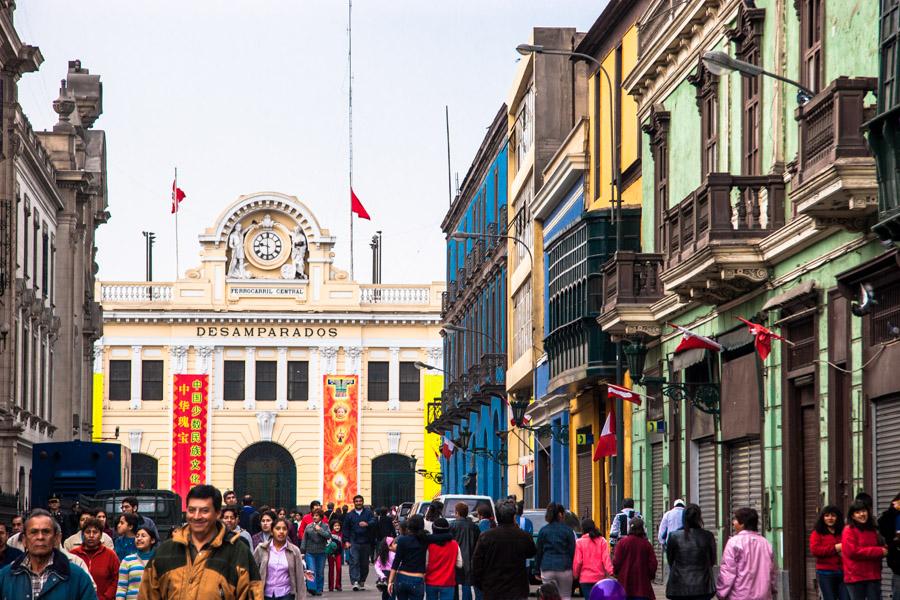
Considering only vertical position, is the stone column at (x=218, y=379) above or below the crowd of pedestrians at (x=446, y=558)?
above

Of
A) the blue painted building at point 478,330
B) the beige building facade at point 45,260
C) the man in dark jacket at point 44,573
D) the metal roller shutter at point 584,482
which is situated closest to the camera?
the man in dark jacket at point 44,573

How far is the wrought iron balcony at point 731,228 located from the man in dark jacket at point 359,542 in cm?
1232

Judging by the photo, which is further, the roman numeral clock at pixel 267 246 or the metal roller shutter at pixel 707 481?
the roman numeral clock at pixel 267 246

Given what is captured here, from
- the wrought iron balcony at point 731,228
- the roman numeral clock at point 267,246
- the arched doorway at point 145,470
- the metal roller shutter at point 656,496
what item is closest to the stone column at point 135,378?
the arched doorway at point 145,470

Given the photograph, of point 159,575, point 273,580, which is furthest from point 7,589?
point 273,580

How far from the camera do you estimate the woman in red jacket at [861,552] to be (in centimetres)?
1641

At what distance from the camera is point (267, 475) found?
257 feet

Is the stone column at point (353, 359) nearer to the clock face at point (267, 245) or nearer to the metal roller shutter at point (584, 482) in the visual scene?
the clock face at point (267, 245)

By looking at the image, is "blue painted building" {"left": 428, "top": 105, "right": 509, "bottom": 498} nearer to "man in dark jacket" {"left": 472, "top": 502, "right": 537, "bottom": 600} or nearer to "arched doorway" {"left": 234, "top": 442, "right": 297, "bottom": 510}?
"arched doorway" {"left": 234, "top": 442, "right": 297, "bottom": 510}

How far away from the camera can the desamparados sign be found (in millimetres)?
78375

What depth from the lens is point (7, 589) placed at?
9898 millimetres

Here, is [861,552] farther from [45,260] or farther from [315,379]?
[315,379]

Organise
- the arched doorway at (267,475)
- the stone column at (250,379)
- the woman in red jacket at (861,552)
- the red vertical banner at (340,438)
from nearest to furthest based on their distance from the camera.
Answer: the woman in red jacket at (861,552) < the red vertical banner at (340,438) < the arched doorway at (267,475) < the stone column at (250,379)

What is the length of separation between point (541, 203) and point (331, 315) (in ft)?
117
